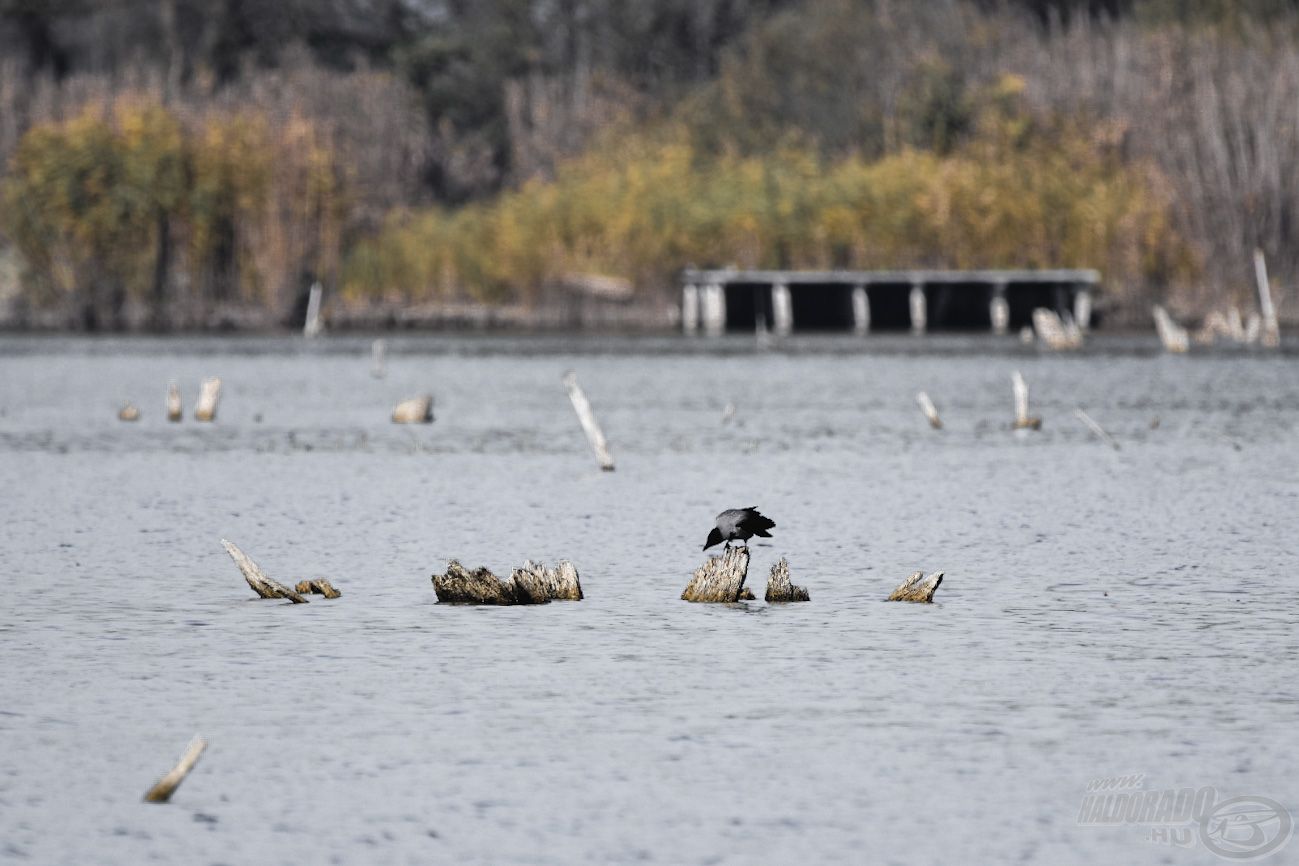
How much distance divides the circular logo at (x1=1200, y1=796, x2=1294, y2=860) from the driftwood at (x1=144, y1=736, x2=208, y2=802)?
3834mm

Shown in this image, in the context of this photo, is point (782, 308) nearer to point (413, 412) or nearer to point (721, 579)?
point (413, 412)

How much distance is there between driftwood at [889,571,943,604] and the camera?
15.1 metres

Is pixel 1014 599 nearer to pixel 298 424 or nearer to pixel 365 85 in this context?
pixel 298 424

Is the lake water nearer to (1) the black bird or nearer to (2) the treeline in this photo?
(1) the black bird

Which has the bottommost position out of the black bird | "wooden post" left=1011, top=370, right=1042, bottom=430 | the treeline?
"wooden post" left=1011, top=370, right=1042, bottom=430

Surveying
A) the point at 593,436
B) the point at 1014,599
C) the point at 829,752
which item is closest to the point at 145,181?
the point at 593,436

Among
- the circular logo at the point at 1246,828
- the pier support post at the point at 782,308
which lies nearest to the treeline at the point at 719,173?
the pier support post at the point at 782,308

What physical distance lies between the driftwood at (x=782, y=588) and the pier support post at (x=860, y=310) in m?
51.6

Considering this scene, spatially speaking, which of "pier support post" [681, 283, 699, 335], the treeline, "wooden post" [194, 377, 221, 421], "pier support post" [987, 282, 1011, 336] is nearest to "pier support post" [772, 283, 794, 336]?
the treeline

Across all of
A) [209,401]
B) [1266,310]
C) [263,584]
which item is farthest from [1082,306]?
[263,584]

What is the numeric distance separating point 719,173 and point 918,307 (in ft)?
22.5

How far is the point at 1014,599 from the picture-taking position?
50.6ft

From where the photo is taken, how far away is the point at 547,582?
1540 centimetres

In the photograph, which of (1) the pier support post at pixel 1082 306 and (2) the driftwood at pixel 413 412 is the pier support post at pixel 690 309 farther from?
(2) the driftwood at pixel 413 412
